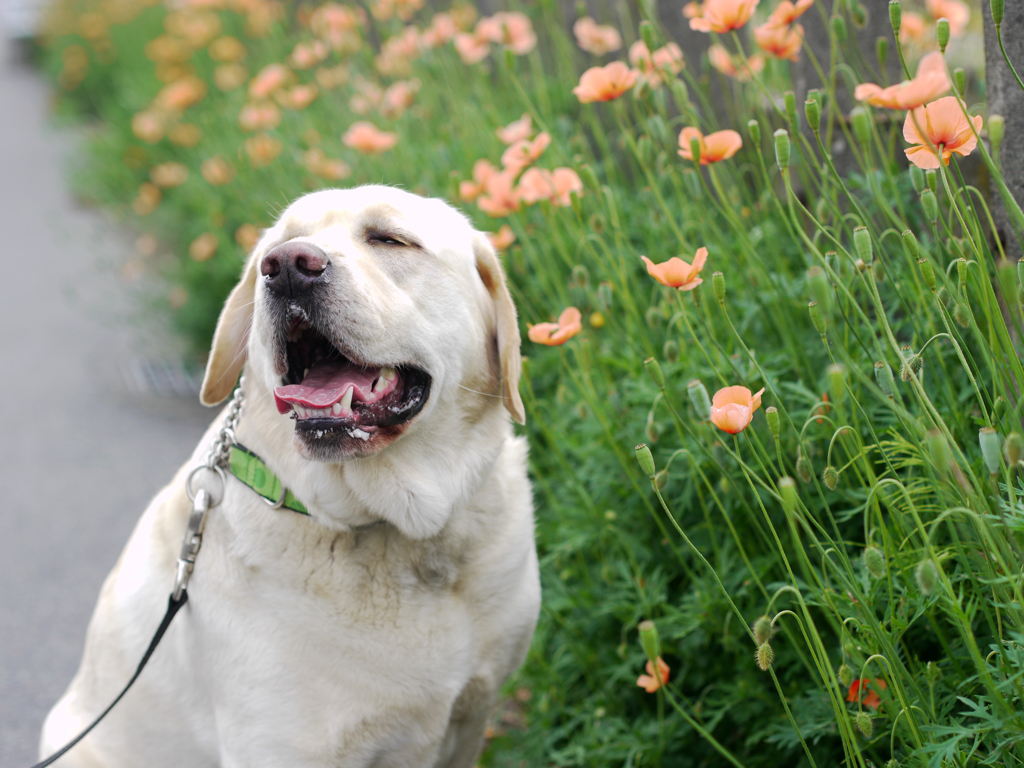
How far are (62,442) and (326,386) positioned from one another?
427 cm

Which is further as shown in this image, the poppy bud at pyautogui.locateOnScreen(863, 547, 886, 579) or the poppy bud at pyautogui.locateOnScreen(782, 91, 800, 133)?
the poppy bud at pyautogui.locateOnScreen(782, 91, 800, 133)

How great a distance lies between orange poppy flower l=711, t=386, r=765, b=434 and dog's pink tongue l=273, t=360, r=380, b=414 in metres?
0.84

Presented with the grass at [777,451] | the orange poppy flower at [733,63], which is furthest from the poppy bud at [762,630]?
the orange poppy flower at [733,63]

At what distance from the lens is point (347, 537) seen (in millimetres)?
2062

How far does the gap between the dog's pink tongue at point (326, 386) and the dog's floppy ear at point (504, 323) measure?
36cm

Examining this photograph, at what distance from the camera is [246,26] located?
25.6 feet

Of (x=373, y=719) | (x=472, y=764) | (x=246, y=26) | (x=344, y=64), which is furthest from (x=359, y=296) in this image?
(x=246, y=26)

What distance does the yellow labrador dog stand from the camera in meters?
1.94

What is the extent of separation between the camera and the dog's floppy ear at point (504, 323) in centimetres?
222

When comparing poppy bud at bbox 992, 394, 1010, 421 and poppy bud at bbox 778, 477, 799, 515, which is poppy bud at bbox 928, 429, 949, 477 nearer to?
poppy bud at bbox 778, 477, 799, 515

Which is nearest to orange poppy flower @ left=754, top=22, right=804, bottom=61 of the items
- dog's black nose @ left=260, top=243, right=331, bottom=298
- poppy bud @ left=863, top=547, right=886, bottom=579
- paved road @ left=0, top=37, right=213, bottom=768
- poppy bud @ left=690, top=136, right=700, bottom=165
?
poppy bud @ left=690, top=136, right=700, bottom=165

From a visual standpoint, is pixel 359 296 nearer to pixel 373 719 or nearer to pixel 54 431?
pixel 373 719

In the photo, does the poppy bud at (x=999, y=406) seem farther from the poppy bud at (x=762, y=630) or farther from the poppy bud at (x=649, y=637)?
the poppy bud at (x=649, y=637)

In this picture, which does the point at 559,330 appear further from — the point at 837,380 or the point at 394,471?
the point at 837,380
